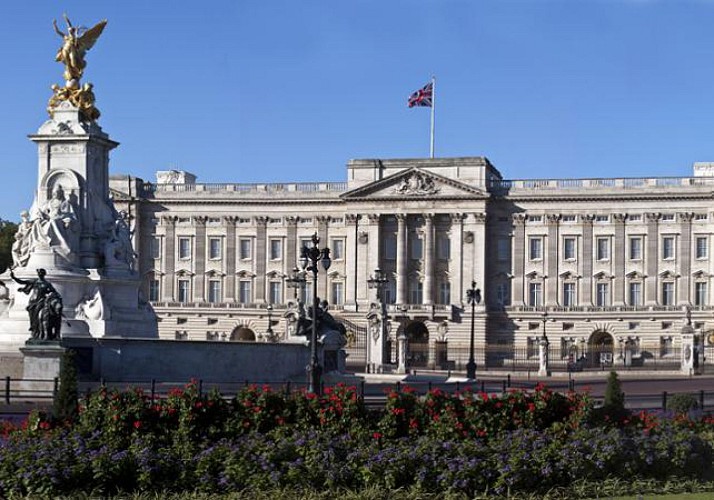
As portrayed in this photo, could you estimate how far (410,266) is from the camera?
350ft

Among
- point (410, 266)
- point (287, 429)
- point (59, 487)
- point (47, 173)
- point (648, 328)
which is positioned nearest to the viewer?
point (59, 487)

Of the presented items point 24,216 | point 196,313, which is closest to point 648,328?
point 196,313

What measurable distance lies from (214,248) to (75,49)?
69805 millimetres

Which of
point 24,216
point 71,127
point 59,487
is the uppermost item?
point 71,127

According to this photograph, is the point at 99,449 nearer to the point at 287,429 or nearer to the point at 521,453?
the point at 287,429

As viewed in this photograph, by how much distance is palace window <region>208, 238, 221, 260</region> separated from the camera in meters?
111

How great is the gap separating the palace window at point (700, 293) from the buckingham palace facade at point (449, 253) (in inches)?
4.5

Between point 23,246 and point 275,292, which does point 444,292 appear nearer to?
point 275,292

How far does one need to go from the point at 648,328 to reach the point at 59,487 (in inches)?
3398

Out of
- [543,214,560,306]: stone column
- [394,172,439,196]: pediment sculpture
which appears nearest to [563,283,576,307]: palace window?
[543,214,560,306]: stone column

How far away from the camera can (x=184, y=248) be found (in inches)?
4382

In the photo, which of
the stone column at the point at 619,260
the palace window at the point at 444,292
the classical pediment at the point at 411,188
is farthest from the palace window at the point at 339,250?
the stone column at the point at 619,260

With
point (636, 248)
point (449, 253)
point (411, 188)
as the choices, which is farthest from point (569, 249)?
point (411, 188)

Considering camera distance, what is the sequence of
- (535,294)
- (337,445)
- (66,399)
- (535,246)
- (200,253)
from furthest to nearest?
(200,253) < (535,246) < (535,294) < (66,399) < (337,445)
